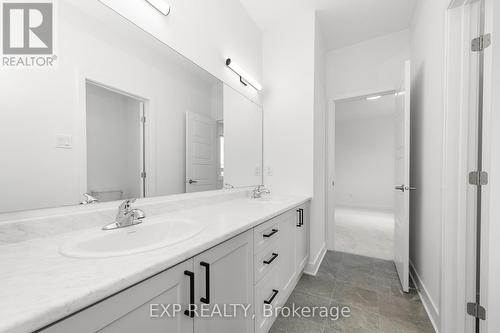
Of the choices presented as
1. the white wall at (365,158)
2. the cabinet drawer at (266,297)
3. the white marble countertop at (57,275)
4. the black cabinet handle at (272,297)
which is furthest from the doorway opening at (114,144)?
the white wall at (365,158)

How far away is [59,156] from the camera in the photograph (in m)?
0.88

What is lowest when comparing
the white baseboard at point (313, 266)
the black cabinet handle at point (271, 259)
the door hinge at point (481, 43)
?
the white baseboard at point (313, 266)

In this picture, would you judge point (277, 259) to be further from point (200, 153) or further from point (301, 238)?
point (200, 153)

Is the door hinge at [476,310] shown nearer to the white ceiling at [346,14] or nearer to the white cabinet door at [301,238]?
the white cabinet door at [301,238]

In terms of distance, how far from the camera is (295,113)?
226cm

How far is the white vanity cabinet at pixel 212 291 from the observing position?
1.68 feet

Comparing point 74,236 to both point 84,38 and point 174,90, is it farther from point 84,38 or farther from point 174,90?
point 174,90

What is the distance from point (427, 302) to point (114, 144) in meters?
2.38

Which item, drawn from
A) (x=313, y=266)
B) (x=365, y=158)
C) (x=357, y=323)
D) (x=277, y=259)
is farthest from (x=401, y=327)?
(x=365, y=158)

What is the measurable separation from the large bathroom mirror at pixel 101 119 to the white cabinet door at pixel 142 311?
618mm

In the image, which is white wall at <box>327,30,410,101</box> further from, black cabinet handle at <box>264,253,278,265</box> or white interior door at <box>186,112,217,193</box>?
black cabinet handle at <box>264,253,278,265</box>

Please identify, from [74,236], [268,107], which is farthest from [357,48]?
[74,236]

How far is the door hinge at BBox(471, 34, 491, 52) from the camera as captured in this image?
1088mm

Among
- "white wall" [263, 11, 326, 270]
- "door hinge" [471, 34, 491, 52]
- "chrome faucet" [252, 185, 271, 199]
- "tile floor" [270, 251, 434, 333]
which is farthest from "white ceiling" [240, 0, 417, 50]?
"tile floor" [270, 251, 434, 333]
